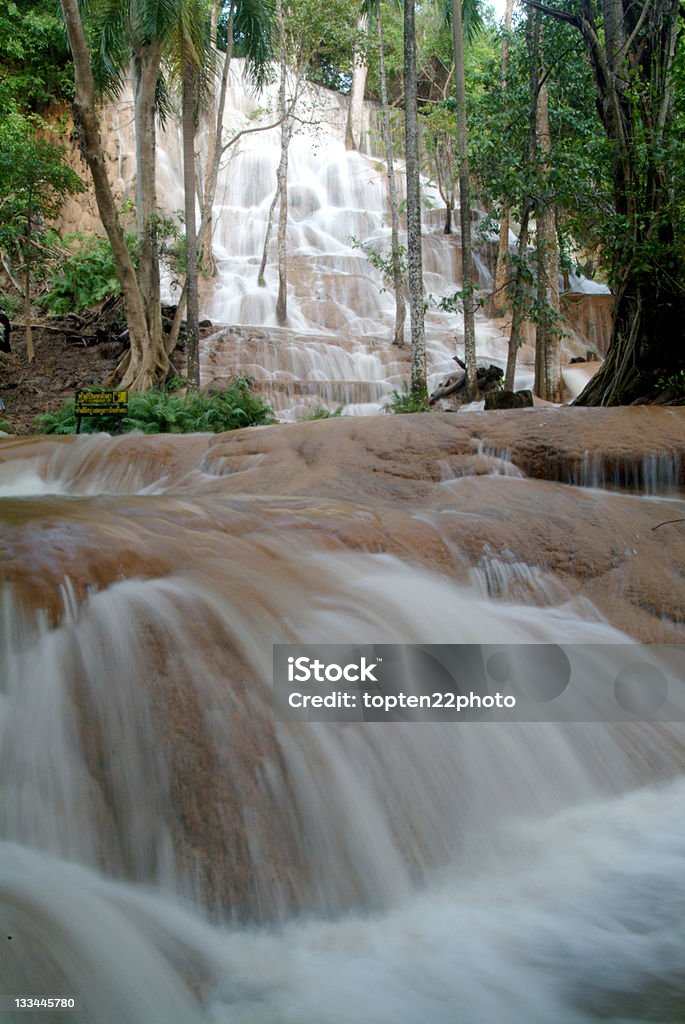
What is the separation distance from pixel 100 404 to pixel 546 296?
817 centimetres

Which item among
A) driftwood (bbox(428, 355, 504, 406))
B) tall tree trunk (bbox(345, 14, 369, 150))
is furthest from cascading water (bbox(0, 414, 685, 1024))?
tall tree trunk (bbox(345, 14, 369, 150))

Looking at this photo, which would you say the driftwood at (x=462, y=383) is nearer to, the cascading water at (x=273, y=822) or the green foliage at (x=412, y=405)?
the green foliage at (x=412, y=405)

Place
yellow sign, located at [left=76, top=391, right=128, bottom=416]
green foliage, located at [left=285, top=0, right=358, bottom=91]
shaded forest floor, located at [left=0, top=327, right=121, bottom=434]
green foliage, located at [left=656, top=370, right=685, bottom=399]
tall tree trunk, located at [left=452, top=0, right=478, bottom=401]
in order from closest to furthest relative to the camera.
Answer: green foliage, located at [left=656, top=370, right=685, bottom=399], yellow sign, located at [left=76, top=391, right=128, bottom=416], tall tree trunk, located at [left=452, top=0, right=478, bottom=401], shaded forest floor, located at [left=0, top=327, right=121, bottom=434], green foliage, located at [left=285, top=0, right=358, bottom=91]

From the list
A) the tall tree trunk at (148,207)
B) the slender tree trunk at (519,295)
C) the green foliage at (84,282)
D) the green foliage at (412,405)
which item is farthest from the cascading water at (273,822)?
the green foliage at (84,282)

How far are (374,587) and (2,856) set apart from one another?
2200 mm

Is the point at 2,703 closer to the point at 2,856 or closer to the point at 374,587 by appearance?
the point at 2,856

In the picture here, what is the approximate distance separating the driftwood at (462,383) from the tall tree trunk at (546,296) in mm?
763

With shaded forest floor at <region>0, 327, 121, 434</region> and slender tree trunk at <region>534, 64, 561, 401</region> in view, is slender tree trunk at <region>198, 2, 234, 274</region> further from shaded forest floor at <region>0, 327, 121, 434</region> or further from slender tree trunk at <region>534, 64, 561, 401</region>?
slender tree trunk at <region>534, 64, 561, 401</region>

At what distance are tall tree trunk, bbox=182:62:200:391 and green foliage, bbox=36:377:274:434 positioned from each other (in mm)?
1559

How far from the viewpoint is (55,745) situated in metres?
2.77

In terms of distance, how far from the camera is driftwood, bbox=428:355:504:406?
14336 mm

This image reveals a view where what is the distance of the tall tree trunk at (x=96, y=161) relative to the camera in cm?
1091

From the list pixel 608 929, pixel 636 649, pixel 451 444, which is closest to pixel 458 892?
pixel 608 929

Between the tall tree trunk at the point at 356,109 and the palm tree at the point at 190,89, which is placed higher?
the tall tree trunk at the point at 356,109
